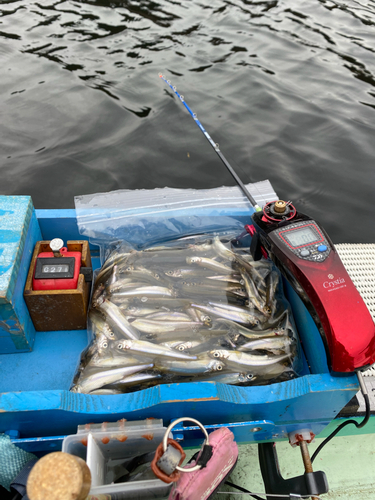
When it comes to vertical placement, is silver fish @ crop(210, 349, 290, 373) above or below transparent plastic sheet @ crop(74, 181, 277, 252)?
below

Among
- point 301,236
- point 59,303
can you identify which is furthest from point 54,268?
point 301,236

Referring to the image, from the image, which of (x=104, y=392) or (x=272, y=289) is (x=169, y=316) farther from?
(x=272, y=289)

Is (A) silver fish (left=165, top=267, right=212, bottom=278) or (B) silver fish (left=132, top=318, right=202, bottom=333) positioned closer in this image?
(B) silver fish (left=132, top=318, right=202, bottom=333)

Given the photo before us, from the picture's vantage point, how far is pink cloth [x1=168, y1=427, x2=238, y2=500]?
4.42 feet

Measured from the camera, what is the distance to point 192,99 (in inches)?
247

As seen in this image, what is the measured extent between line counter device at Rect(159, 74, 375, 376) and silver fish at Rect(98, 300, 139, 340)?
0.96m

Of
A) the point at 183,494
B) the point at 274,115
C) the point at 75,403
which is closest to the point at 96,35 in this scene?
the point at 274,115

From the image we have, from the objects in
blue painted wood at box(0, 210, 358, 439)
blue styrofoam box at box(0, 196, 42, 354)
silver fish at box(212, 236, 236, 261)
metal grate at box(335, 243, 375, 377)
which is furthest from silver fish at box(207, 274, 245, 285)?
blue styrofoam box at box(0, 196, 42, 354)

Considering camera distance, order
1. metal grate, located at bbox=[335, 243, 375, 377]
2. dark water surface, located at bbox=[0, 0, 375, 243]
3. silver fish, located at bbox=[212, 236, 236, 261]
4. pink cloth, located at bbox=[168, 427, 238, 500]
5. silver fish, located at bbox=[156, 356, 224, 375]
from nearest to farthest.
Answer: pink cloth, located at bbox=[168, 427, 238, 500] < silver fish, located at bbox=[156, 356, 224, 375] < silver fish, located at bbox=[212, 236, 236, 261] < metal grate, located at bbox=[335, 243, 375, 377] < dark water surface, located at bbox=[0, 0, 375, 243]

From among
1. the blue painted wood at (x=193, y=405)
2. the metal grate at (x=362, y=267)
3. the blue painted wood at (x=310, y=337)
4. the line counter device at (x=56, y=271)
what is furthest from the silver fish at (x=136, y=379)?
the metal grate at (x=362, y=267)

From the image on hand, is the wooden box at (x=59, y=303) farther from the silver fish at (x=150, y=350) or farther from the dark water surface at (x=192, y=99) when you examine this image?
the dark water surface at (x=192, y=99)

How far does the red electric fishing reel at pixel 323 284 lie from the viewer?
5.77 feet

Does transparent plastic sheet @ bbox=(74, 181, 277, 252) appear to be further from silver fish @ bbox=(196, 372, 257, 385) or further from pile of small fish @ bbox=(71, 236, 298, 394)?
silver fish @ bbox=(196, 372, 257, 385)

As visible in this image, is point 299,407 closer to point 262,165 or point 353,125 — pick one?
point 262,165
